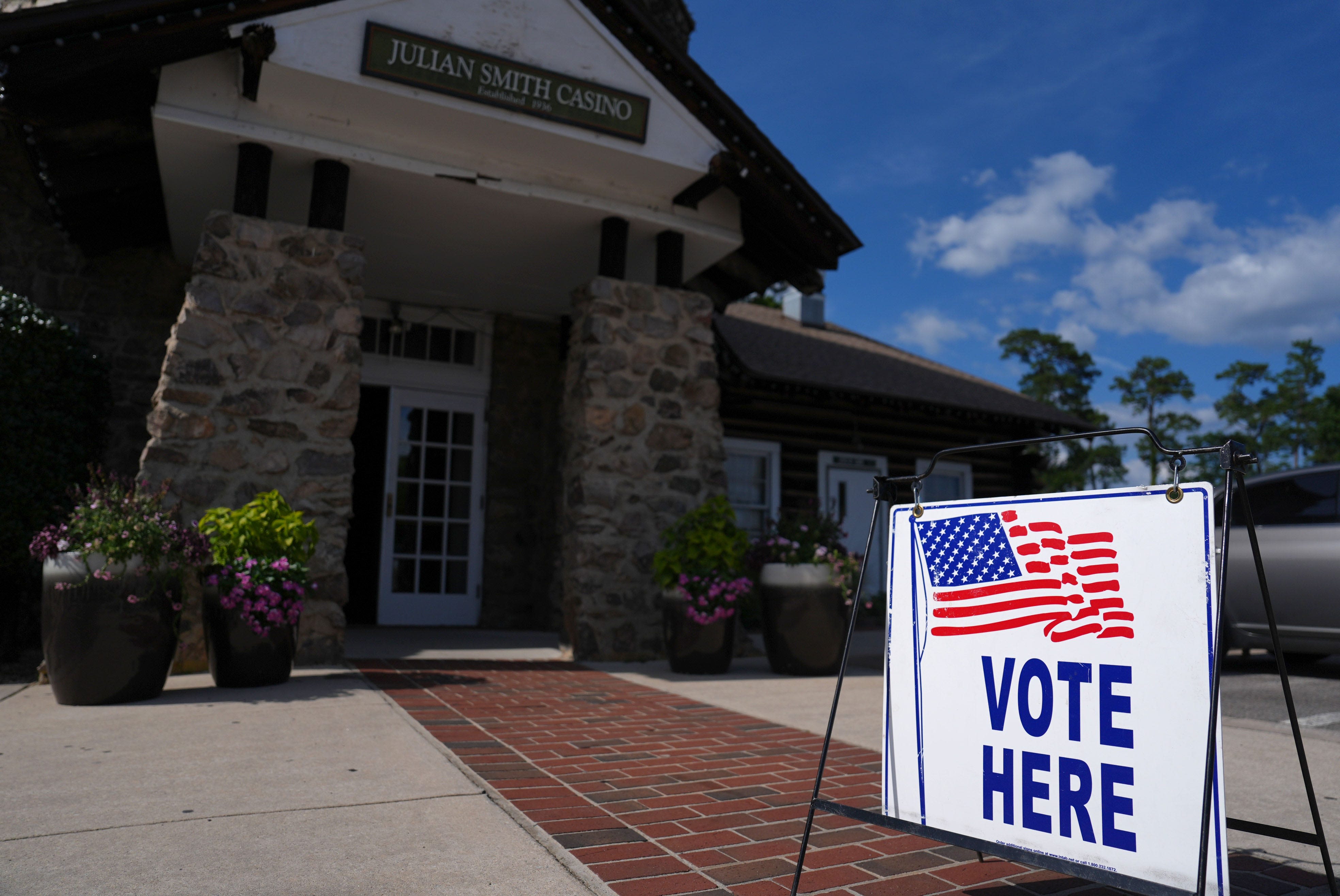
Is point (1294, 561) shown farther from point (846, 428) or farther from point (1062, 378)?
point (1062, 378)

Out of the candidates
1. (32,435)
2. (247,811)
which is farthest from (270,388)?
(247,811)

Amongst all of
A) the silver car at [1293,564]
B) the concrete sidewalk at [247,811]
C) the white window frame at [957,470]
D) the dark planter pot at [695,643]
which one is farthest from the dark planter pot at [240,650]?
the white window frame at [957,470]

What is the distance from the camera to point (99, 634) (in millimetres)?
4457

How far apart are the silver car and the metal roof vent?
8816mm

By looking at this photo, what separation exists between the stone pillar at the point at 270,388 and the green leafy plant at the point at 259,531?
0.48 meters

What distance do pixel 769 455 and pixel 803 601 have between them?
4240 millimetres

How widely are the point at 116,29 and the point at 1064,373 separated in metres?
47.0

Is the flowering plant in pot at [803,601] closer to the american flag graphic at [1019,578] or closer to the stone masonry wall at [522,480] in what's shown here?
the stone masonry wall at [522,480]

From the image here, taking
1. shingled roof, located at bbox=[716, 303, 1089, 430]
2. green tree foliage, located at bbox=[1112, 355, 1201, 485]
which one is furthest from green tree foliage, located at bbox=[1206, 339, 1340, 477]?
shingled roof, located at bbox=[716, 303, 1089, 430]

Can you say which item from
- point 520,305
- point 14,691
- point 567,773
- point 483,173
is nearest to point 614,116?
point 483,173

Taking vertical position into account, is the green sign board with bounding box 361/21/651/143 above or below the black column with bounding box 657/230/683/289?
above

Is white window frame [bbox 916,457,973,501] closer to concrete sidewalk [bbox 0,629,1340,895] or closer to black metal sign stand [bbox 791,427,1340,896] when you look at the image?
concrete sidewalk [bbox 0,629,1340,895]

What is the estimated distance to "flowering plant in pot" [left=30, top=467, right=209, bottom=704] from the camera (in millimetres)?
4473

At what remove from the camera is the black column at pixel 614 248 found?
720 cm
